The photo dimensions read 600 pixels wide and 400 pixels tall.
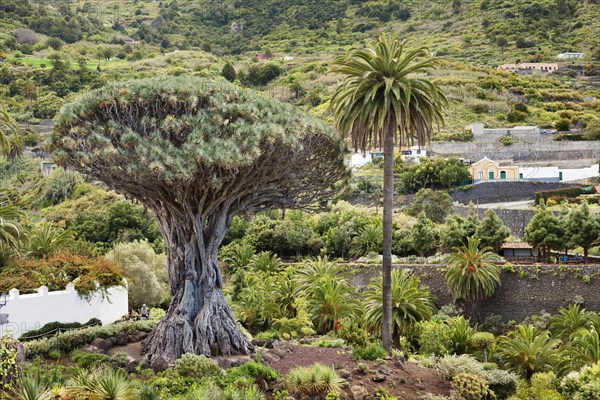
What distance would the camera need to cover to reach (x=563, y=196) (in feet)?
182

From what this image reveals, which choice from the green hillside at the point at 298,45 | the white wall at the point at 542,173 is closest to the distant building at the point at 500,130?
the green hillside at the point at 298,45

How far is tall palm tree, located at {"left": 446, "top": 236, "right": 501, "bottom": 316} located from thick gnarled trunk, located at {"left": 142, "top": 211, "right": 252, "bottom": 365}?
16889 millimetres

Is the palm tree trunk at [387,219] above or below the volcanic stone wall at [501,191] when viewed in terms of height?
below

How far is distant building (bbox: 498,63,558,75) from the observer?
4104 inches

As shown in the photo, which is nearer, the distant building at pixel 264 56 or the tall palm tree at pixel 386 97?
the tall palm tree at pixel 386 97

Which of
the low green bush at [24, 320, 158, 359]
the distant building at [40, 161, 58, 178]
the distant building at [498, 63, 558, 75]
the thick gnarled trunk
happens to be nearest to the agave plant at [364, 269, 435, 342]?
the thick gnarled trunk

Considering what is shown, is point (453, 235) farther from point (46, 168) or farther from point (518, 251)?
point (46, 168)

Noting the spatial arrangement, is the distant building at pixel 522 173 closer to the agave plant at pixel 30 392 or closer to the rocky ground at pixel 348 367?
the rocky ground at pixel 348 367

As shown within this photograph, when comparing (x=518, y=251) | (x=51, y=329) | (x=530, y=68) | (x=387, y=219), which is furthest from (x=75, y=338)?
(x=530, y=68)

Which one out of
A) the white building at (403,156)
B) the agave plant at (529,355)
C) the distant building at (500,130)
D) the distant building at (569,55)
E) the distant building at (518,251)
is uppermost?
the distant building at (569,55)

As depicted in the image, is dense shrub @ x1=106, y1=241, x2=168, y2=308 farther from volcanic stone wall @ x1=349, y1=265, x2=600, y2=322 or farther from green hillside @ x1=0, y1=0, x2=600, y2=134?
green hillside @ x1=0, y1=0, x2=600, y2=134

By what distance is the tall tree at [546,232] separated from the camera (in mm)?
39438

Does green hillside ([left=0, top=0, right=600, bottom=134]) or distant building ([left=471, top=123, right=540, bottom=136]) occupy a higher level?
green hillside ([left=0, top=0, right=600, bottom=134])

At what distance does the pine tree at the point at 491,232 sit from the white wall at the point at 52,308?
70.4ft
